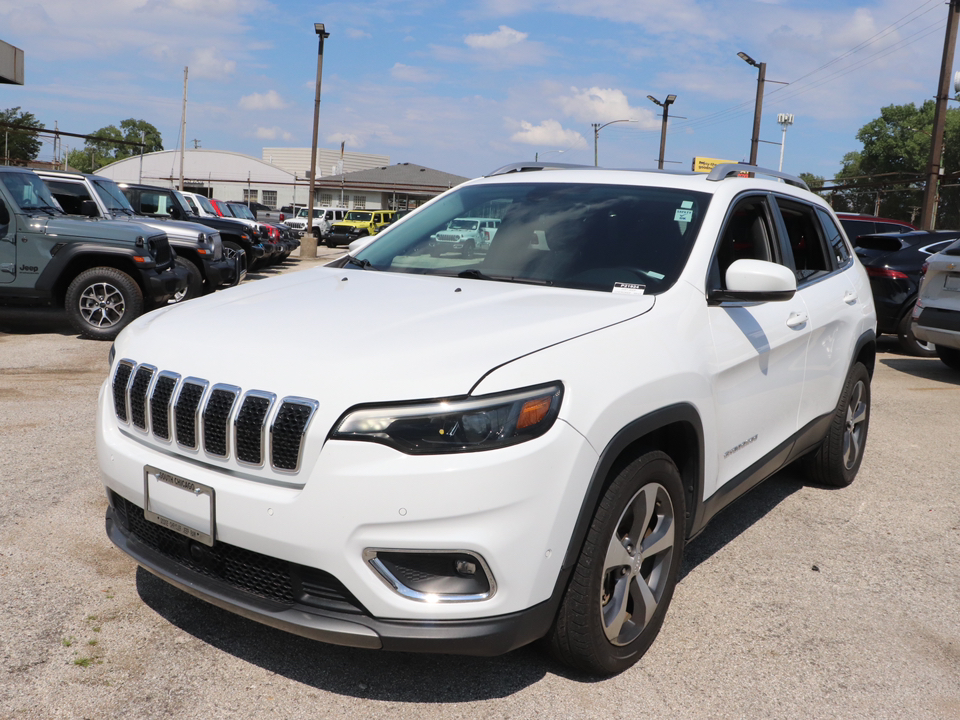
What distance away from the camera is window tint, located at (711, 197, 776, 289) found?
144 inches

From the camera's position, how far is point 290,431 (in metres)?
2.46

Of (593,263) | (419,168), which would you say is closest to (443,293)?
(593,263)

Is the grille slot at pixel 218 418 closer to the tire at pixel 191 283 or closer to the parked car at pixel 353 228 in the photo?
the tire at pixel 191 283

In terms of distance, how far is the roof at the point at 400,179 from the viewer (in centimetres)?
6544

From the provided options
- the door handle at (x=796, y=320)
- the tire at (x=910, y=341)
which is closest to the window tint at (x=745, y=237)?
the door handle at (x=796, y=320)

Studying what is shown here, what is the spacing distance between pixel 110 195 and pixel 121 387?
1091cm

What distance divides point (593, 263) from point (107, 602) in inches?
93.1

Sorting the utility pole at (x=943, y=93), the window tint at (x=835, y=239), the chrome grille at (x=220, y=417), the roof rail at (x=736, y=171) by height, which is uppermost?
the utility pole at (x=943, y=93)

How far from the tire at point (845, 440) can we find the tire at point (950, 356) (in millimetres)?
5569

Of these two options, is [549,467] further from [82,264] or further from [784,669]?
[82,264]

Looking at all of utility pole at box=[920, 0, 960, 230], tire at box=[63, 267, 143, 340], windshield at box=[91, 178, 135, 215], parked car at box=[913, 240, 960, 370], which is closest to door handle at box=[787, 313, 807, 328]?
parked car at box=[913, 240, 960, 370]

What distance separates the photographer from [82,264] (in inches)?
405

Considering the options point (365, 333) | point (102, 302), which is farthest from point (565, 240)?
point (102, 302)

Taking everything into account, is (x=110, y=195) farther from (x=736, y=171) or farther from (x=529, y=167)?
(x=736, y=171)
